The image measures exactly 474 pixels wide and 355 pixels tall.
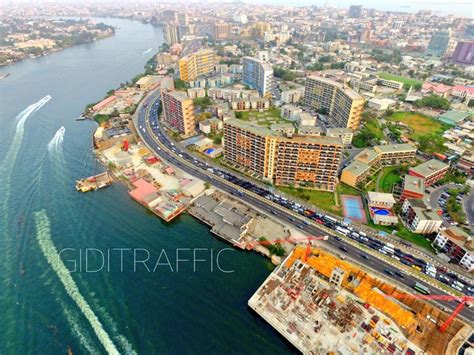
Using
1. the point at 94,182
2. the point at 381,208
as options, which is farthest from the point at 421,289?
the point at 94,182

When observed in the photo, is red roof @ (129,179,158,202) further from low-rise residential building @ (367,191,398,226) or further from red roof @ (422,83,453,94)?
red roof @ (422,83,453,94)

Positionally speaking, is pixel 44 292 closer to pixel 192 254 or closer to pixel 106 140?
pixel 192 254

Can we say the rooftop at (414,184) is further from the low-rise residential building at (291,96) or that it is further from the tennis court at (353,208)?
the low-rise residential building at (291,96)

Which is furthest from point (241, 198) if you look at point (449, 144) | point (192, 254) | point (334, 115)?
point (449, 144)

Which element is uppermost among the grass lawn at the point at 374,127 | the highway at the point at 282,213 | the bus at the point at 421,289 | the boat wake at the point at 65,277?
the grass lawn at the point at 374,127

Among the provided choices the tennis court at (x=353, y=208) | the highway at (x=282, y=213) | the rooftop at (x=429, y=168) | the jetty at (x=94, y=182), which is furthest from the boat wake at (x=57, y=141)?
the rooftop at (x=429, y=168)
